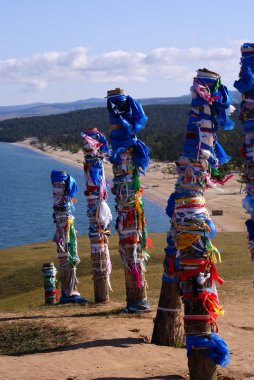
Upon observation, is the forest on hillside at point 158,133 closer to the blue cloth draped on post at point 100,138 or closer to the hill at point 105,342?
the blue cloth draped on post at point 100,138

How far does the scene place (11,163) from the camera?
130 meters

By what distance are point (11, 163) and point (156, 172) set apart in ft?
151

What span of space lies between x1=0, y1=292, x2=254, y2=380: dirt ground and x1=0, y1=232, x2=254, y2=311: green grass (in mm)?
2679

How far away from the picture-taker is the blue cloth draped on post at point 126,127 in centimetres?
1460

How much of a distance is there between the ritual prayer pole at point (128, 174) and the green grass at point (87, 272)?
5.61 ft

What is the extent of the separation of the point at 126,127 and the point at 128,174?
96 centimetres

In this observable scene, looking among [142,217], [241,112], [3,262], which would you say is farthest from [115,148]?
[3,262]

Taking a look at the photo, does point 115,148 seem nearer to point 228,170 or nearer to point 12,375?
point 12,375

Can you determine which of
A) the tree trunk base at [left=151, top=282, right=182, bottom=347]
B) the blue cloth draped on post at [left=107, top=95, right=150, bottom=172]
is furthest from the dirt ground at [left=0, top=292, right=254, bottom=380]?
the blue cloth draped on post at [left=107, top=95, right=150, bottom=172]

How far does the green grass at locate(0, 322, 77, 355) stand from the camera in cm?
1212

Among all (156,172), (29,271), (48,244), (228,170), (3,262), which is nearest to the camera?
(29,271)

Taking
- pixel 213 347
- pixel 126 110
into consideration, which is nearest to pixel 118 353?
pixel 213 347

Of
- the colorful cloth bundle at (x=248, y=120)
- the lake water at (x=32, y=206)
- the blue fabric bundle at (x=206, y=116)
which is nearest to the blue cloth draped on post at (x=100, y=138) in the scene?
the blue fabric bundle at (x=206, y=116)

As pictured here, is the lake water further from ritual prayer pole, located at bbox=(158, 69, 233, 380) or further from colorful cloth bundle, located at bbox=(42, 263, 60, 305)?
ritual prayer pole, located at bbox=(158, 69, 233, 380)
